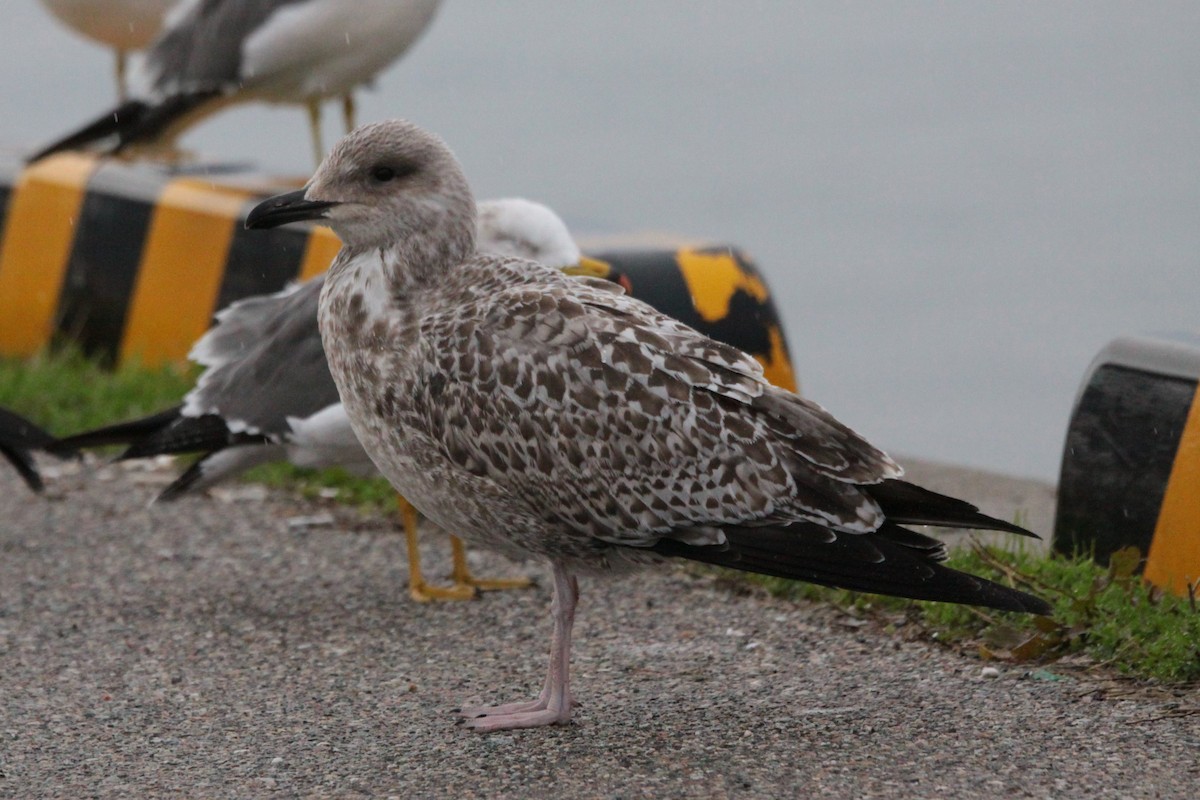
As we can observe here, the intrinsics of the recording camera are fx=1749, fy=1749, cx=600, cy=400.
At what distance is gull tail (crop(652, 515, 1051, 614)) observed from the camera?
347 cm

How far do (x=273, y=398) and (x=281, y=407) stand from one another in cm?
5

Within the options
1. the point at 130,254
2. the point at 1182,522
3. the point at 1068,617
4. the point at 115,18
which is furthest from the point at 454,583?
the point at 115,18

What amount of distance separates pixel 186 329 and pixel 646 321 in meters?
4.29

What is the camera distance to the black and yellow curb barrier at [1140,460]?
4504 mm

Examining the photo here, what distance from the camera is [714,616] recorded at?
4.69 metres

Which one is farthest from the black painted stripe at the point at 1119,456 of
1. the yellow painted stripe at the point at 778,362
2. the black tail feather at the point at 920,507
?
the yellow painted stripe at the point at 778,362

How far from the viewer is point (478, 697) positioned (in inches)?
163

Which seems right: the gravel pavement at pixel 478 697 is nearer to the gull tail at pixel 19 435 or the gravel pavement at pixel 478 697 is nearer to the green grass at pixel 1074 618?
the green grass at pixel 1074 618

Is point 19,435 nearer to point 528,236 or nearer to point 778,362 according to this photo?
point 528,236

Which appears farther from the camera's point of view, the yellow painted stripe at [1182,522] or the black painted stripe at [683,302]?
the black painted stripe at [683,302]

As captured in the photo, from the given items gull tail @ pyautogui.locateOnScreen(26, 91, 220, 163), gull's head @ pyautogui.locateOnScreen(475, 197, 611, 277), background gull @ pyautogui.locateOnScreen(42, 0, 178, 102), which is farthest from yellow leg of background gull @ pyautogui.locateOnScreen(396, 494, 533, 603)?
background gull @ pyautogui.locateOnScreen(42, 0, 178, 102)

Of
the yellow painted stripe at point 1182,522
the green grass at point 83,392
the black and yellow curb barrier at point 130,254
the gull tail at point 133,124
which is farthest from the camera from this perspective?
the gull tail at point 133,124

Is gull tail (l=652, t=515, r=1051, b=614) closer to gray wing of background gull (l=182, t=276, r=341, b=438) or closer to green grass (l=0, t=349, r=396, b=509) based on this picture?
gray wing of background gull (l=182, t=276, r=341, b=438)

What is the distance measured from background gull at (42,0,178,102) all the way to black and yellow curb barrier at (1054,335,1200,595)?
23.8ft
